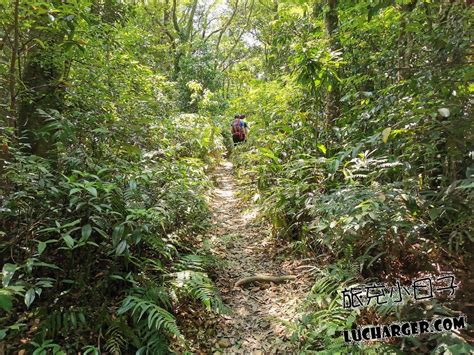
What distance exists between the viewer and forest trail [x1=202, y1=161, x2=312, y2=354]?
3262 millimetres

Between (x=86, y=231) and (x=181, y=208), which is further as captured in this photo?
(x=181, y=208)

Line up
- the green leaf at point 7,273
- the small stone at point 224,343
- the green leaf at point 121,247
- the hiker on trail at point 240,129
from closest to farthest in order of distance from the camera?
1. the green leaf at point 7,273
2. the green leaf at point 121,247
3. the small stone at point 224,343
4. the hiker on trail at point 240,129

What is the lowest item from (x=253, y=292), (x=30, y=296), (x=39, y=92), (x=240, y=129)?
(x=253, y=292)

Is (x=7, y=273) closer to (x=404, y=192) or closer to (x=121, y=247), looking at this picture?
(x=121, y=247)

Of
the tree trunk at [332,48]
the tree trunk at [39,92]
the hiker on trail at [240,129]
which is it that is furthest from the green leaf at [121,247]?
the hiker on trail at [240,129]

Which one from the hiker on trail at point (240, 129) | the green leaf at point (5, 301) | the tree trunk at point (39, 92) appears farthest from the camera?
the hiker on trail at point (240, 129)

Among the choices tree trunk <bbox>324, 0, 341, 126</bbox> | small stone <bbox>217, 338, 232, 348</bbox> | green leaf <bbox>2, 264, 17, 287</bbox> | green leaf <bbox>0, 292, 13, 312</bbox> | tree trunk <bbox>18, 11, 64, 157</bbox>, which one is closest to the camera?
green leaf <bbox>0, 292, 13, 312</bbox>

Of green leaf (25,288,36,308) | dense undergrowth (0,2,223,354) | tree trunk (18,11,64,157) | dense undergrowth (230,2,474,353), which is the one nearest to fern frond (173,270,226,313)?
dense undergrowth (0,2,223,354)

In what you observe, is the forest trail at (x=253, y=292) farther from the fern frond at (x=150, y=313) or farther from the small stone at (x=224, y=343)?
the fern frond at (x=150, y=313)

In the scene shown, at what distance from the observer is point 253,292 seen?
408cm

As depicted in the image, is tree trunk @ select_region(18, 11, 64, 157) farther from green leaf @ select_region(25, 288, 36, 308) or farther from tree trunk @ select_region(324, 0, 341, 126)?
tree trunk @ select_region(324, 0, 341, 126)

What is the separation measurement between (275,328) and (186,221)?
2.01m

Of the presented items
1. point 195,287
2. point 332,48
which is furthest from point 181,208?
point 332,48

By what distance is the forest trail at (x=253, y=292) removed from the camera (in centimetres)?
326
